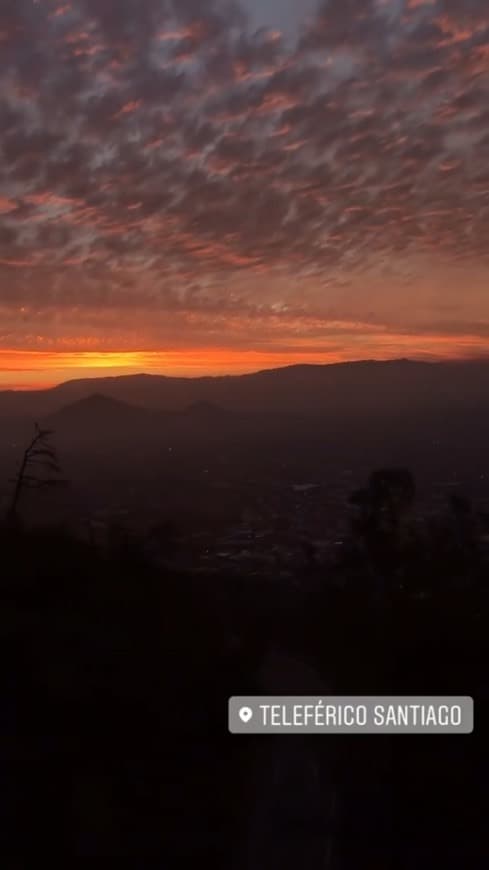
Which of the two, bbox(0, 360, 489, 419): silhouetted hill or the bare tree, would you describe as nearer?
the bare tree

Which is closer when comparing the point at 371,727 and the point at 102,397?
the point at 371,727

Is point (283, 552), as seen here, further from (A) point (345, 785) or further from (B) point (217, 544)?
(A) point (345, 785)

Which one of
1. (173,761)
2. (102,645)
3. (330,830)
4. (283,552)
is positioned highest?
(102,645)

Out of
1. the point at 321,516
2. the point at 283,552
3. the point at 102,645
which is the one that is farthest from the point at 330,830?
the point at 321,516

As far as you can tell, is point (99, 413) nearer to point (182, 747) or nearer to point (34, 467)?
point (34, 467)

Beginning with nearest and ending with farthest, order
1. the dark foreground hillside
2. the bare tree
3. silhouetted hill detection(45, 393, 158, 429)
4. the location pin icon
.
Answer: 1. the dark foreground hillside
2. the location pin icon
3. the bare tree
4. silhouetted hill detection(45, 393, 158, 429)

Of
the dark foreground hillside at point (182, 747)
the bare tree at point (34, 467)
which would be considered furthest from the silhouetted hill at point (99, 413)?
the dark foreground hillside at point (182, 747)

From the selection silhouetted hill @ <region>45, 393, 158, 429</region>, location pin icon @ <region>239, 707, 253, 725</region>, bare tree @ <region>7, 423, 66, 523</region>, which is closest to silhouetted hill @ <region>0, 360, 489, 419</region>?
silhouetted hill @ <region>45, 393, 158, 429</region>

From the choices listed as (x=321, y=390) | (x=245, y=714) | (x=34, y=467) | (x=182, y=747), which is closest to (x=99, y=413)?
(x=321, y=390)

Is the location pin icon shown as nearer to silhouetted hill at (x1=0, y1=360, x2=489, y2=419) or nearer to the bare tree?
the bare tree

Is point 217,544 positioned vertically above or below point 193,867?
below
